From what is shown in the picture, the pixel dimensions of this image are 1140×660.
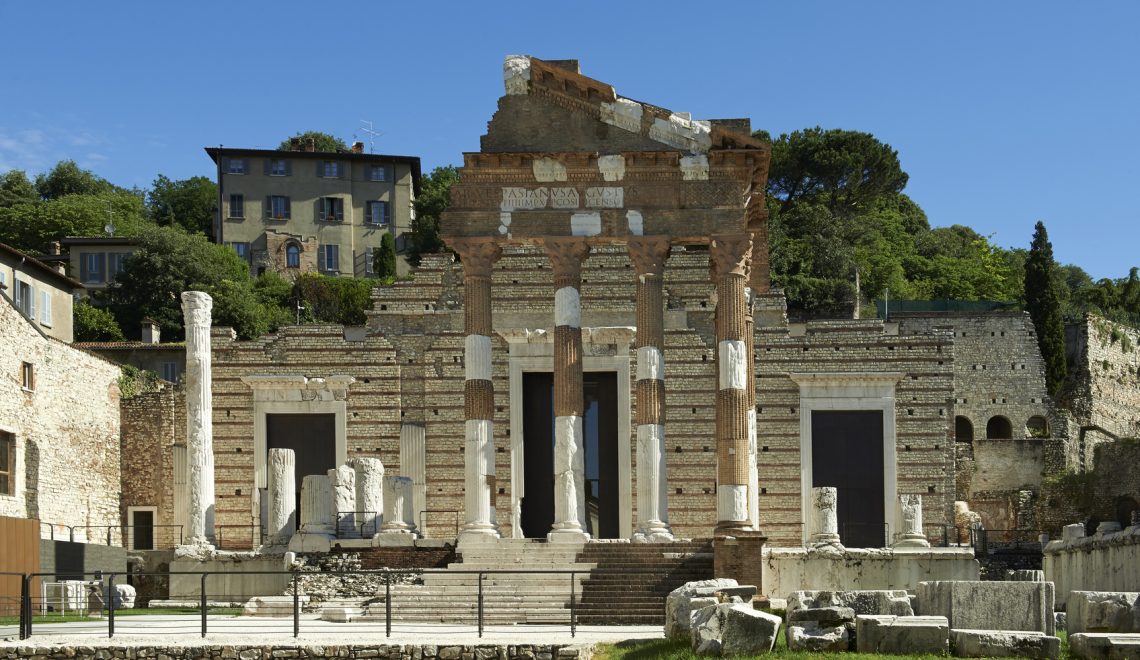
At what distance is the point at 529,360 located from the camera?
41531mm

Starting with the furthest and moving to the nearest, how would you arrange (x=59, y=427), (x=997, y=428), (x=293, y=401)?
(x=997, y=428), (x=293, y=401), (x=59, y=427)

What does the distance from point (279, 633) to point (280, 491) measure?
1218 cm

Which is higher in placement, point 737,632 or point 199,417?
point 199,417

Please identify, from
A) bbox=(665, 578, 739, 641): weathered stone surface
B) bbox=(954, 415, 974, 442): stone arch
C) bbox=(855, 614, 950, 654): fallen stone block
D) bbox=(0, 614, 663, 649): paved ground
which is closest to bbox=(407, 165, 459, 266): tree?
bbox=(954, 415, 974, 442): stone arch

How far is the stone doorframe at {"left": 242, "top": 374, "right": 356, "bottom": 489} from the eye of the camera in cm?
4191

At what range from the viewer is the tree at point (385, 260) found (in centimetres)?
7900

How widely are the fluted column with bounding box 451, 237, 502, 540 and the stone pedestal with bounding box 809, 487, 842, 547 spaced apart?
6556mm

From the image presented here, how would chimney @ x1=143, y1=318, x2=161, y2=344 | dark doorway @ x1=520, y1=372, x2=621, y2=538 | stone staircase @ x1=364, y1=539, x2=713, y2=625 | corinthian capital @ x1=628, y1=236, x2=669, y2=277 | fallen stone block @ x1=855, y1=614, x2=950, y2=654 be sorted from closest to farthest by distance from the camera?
fallen stone block @ x1=855, y1=614, x2=950, y2=654 < stone staircase @ x1=364, y1=539, x2=713, y2=625 < corinthian capital @ x1=628, y1=236, x2=669, y2=277 < dark doorway @ x1=520, y1=372, x2=621, y2=538 < chimney @ x1=143, y1=318, x2=161, y2=344

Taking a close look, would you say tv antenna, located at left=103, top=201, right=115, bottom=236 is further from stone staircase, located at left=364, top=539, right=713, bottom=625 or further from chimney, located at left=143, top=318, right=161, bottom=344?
stone staircase, located at left=364, top=539, right=713, bottom=625

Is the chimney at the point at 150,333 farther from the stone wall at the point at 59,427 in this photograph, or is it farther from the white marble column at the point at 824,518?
the white marble column at the point at 824,518

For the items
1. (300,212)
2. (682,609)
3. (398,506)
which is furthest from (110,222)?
(682,609)

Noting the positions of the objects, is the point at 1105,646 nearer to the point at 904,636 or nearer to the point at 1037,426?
the point at 904,636

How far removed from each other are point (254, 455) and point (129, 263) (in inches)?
1265

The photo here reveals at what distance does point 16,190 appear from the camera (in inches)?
3413
